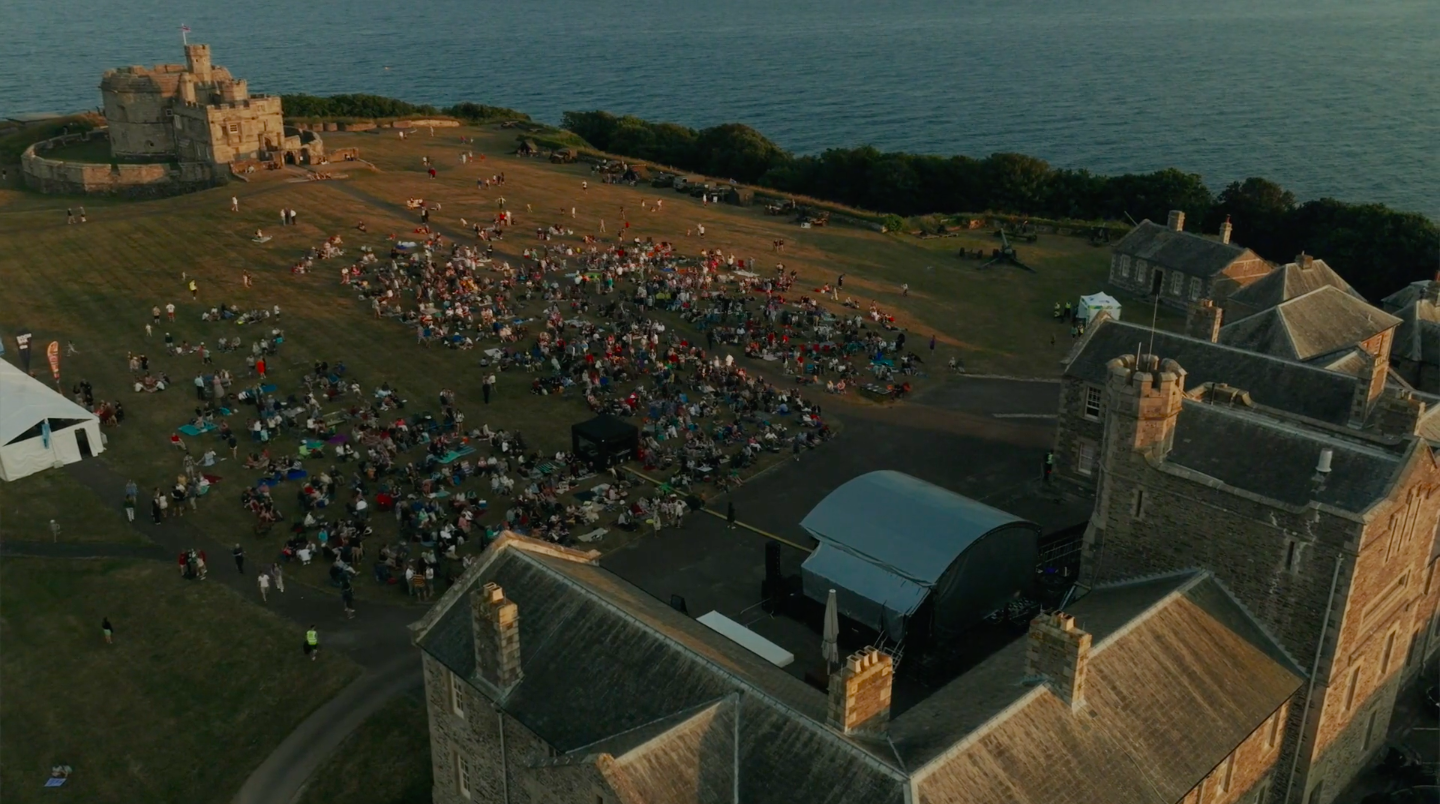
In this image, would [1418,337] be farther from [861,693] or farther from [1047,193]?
[1047,193]

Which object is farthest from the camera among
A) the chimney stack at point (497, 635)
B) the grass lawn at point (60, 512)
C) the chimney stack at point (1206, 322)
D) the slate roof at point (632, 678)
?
the chimney stack at point (1206, 322)

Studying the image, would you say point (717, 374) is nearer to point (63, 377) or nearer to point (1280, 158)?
point (63, 377)

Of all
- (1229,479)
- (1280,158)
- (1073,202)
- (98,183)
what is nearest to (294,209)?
(98,183)

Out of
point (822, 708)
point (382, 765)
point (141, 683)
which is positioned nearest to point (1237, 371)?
point (822, 708)

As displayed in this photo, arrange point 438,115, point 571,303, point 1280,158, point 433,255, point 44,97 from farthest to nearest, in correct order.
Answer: point 44,97 → point 1280,158 → point 438,115 → point 433,255 → point 571,303

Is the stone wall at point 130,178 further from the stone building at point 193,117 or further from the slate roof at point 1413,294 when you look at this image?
the slate roof at point 1413,294

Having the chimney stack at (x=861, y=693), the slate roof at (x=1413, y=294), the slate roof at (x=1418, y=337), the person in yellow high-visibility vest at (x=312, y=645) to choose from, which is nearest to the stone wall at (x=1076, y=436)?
the slate roof at (x=1418, y=337)
